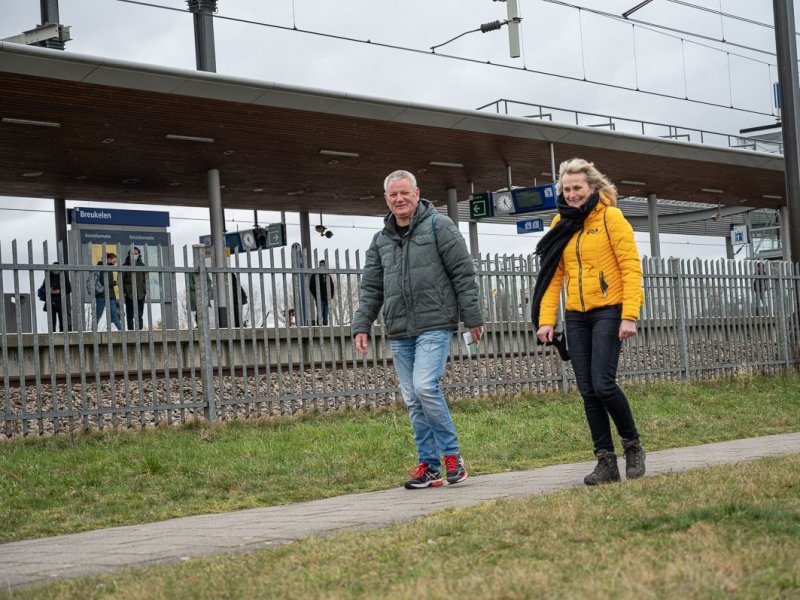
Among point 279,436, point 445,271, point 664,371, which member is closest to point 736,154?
point 664,371

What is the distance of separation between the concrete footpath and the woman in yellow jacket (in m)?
0.38

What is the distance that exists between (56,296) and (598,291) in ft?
19.1

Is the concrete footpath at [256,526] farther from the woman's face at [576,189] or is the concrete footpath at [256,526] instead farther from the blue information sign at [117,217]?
the blue information sign at [117,217]

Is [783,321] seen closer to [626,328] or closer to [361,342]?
[361,342]

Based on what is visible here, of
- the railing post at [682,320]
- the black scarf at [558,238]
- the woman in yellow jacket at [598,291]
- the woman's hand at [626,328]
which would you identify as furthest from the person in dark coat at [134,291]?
the railing post at [682,320]

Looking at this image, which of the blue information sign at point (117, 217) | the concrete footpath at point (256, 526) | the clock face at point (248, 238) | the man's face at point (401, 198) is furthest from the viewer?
the clock face at point (248, 238)

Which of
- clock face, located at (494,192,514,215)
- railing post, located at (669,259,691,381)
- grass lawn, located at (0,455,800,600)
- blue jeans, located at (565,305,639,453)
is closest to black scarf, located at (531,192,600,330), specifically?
blue jeans, located at (565,305,639,453)

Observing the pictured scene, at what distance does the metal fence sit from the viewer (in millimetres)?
10648

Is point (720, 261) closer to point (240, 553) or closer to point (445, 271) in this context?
point (445, 271)

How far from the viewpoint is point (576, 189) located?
22.6ft

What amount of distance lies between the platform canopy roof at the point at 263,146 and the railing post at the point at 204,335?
625 centimetres

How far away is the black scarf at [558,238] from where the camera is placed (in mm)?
6887

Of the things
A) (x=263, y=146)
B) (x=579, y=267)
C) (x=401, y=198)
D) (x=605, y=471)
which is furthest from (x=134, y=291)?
(x=263, y=146)

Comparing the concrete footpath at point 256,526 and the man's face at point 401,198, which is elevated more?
the man's face at point 401,198
